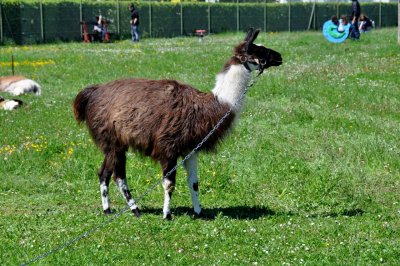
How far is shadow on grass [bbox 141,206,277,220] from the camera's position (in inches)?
384

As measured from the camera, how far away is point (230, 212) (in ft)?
32.9

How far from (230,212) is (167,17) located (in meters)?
40.3

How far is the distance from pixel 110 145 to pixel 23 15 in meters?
33.9

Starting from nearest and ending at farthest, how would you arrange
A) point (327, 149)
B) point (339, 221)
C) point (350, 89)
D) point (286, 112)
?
point (339, 221) < point (327, 149) < point (286, 112) < point (350, 89)

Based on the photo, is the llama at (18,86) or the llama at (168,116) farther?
the llama at (18,86)

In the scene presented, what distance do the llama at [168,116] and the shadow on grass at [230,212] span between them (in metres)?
0.21

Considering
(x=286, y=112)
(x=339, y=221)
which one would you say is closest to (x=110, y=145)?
(x=339, y=221)

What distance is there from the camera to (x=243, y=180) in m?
11.5

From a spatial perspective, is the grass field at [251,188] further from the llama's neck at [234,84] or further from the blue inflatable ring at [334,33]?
the blue inflatable ring at [334,33]

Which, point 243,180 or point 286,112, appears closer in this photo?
point 243,180

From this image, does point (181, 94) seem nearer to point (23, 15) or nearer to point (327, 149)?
point (327, 149)

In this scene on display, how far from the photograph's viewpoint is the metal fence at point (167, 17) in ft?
138

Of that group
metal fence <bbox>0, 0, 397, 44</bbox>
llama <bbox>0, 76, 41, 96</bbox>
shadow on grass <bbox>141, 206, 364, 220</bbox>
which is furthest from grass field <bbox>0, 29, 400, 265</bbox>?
metal fence <bbox>0, 0, 397, 44</bbox>

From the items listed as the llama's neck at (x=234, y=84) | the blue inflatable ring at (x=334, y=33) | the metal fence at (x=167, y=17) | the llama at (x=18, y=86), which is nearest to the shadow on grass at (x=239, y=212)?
the llama's neck at (x=234, y=84)
